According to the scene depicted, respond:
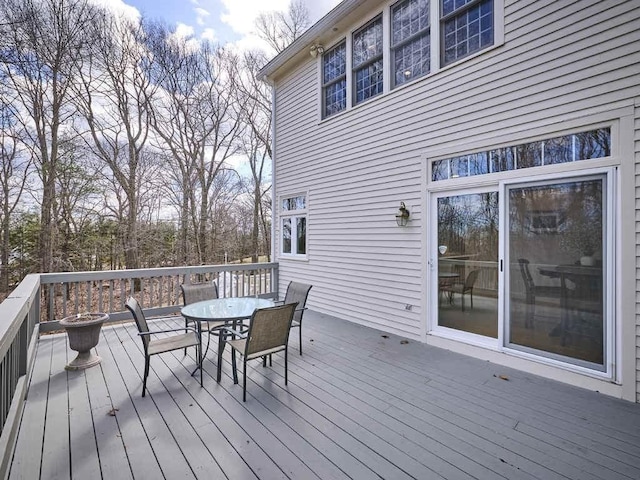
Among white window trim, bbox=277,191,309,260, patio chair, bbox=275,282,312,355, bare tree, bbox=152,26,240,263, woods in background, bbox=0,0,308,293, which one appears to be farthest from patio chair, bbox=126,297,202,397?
bare tree, bbox=152,26,240,263

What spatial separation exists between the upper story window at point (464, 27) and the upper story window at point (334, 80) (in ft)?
6.59

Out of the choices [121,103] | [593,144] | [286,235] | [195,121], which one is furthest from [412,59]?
[121,103]

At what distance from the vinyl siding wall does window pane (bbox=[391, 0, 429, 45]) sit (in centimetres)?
A: 74

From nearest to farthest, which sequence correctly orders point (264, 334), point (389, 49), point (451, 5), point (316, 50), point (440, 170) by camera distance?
point (264, 334)
point (451, 5)
point (440, 170)
point (389, 49)
point (316, 50)

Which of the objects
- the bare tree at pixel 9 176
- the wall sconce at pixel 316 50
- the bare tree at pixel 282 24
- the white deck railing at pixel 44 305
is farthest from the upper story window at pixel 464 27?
the bare tree at pixel 9 176

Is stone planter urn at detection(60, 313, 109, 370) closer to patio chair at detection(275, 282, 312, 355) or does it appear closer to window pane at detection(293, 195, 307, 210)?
patio chair at detection(275, 282, 312, 355)

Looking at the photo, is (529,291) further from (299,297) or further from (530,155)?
(299,297)

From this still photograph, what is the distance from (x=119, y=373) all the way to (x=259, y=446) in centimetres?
212

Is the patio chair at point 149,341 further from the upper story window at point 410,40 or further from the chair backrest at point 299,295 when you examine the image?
the upper story window at point 410,40

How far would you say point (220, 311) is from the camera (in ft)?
11.3

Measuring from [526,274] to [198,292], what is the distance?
13.5 feet

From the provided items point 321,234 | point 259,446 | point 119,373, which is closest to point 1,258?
point 119,373

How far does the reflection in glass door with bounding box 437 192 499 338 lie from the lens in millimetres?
3754

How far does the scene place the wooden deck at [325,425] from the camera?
1.96 meters
